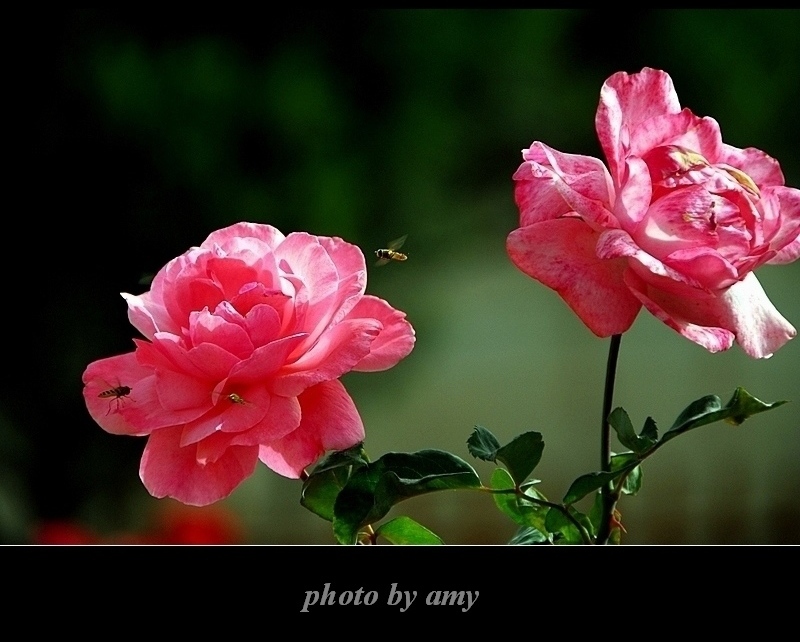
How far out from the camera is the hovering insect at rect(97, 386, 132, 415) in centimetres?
35

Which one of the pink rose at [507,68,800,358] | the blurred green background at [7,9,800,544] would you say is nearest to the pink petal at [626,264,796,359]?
the pink rose at [507,68,800,358]

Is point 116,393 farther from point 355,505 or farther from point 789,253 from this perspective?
point 789,253

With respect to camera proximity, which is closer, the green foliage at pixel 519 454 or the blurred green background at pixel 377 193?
the green foliage at pixel 519 454

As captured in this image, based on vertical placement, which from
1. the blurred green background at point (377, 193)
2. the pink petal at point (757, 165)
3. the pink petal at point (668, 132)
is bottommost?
the blurred green background at point (377, 193)

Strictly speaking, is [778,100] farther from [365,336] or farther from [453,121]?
[365,336]

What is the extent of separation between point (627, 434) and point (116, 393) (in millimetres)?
176

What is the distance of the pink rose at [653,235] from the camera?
330mm

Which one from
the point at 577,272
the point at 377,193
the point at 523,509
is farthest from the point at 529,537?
the point at 377,193

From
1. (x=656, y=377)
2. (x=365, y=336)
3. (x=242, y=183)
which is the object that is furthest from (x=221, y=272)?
(x=656, y=377)

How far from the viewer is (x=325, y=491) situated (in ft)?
1.21

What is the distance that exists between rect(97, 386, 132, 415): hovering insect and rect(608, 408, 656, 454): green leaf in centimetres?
17

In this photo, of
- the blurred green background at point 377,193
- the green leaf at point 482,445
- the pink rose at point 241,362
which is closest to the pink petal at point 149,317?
the pink rose at point 241,362

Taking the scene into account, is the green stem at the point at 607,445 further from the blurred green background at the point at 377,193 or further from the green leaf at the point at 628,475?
the blurred green background at the point at 377,193

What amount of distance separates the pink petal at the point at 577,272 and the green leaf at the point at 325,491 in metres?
0.10
